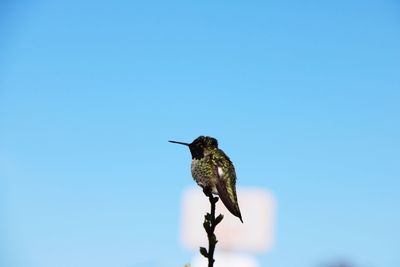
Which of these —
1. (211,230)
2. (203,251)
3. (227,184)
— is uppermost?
(227,184)

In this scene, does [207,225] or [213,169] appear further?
[213,169]

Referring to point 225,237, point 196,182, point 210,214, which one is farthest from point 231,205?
point 225,237

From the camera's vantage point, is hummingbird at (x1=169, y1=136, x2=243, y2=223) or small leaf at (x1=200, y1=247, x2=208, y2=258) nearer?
small leaf at (x1=200, y1=247, x2=208, y2=258)

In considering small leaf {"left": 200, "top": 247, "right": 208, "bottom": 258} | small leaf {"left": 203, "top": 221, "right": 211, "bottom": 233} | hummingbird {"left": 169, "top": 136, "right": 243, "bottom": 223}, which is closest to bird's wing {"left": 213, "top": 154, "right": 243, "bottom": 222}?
hummingbird {"left": 169, "top": 136, "right": 243, "bottom": 223}

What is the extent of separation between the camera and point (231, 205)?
3.70 meters

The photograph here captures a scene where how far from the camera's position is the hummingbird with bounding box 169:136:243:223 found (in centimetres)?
387

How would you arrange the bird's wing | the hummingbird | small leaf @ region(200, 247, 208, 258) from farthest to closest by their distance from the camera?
the hummingbird
the bird's wing
small leaf @ region(200, 247, 208, 258)

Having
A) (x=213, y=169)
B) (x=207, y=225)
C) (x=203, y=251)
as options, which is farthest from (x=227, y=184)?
(x=203, y=251)

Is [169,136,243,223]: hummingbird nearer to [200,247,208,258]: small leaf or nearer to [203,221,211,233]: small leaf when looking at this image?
Answer: [203,221,211,233]: small leaf

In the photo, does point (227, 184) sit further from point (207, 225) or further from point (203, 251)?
point (203, 251)

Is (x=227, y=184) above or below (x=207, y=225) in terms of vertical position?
above

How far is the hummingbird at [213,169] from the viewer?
387 cm

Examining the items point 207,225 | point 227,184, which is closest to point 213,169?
point 227,184

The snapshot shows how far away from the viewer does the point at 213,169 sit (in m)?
4.03
